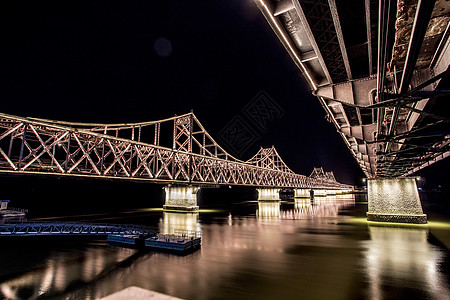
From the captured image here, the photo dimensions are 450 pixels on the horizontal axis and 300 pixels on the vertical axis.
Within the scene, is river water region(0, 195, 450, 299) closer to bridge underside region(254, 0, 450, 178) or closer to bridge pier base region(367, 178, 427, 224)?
bridge underside region(254, 0, 450, 178)

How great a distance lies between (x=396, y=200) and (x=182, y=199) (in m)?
39.1

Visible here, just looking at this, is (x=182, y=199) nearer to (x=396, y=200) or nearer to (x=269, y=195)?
(x=396, y=200)

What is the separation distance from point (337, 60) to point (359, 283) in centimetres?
1174

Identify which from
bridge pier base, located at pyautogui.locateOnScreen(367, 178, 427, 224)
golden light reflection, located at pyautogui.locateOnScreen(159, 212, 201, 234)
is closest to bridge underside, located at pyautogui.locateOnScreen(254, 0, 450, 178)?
golden light reflection, located at pyautogui.locateOnScreen(159, 212, 201, 234)

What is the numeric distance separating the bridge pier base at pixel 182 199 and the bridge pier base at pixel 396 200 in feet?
110

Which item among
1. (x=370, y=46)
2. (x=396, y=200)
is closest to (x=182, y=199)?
(x=396, y=200)

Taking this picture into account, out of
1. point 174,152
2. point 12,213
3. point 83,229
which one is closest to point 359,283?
point 83,229

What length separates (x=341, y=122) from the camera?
13.2 m

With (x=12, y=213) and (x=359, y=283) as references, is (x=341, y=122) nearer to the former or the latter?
(x=359, y=283)

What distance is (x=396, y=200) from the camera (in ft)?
106

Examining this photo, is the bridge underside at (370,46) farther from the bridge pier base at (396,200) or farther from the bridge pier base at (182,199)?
the bridge pier base at (182,199)

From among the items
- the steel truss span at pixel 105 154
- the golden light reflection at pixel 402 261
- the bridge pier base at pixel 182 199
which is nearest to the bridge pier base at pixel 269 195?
the steel truss span at pixel 105 154

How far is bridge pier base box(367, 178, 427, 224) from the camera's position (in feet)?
103

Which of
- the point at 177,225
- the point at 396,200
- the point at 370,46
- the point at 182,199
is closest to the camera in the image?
the point at 370,46
